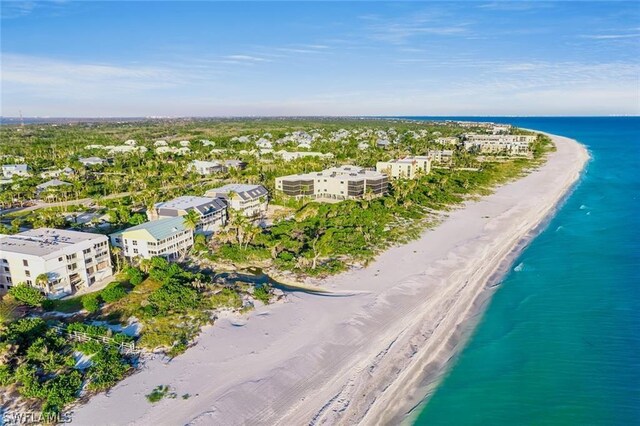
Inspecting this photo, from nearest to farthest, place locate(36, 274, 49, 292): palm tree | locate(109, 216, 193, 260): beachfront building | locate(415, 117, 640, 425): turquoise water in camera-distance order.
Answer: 1. locate(415, 117, 640, 425): turquoise water
2. locate(36, 274, 49, 292): palm tree
3. locate(109, 216, 193, 260): beachfront building

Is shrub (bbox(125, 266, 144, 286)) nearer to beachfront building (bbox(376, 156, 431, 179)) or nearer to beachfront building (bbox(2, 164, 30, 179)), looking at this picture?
beachfront building (bbox(376, 156, 431, 179))

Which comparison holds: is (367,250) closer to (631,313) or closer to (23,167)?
(631,313)

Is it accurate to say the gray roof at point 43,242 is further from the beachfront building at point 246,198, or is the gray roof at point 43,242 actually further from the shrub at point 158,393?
the beachfront building at point 246,198

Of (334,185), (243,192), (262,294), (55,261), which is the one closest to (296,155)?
(334,185)

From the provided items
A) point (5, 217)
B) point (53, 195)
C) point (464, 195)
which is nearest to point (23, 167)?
point (53, 195)

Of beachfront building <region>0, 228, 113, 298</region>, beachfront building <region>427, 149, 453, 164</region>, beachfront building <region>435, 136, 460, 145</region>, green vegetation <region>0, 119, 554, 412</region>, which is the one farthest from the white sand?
Result: beachfront building <region>435, 136, 460, 145</region>

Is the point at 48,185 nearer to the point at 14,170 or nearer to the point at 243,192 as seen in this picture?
the point at 14,170

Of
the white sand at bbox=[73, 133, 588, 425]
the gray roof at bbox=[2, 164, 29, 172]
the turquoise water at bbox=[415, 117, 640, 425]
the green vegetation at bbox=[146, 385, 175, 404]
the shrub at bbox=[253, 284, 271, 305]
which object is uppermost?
the gray roof at bbox=[2, 164, 29, 172]
